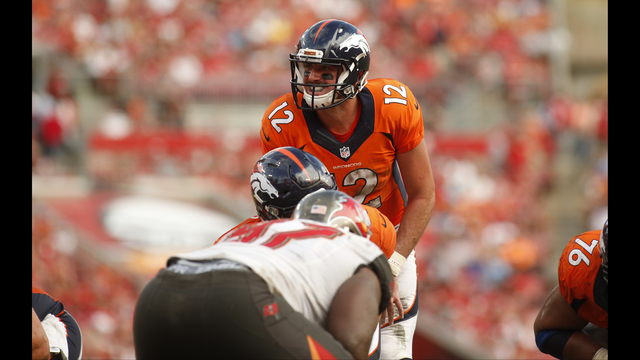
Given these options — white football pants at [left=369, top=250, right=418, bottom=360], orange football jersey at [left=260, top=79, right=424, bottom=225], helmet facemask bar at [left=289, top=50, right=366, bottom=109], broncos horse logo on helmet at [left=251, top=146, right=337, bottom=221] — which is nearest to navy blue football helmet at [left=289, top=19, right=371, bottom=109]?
helmet facemask bar at [left=289, top=50, right=366, bottom=109]

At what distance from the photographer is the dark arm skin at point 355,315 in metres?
2.37

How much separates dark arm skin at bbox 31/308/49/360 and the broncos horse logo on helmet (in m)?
1.11

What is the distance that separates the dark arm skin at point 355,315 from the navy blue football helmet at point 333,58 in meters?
1.77

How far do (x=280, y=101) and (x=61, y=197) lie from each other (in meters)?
9.08

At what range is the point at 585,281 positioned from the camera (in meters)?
3.35

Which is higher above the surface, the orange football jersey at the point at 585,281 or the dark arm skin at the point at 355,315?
the dark arm skin at the point at 355,315

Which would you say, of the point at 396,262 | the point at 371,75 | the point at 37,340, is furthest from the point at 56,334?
the point at 371,75

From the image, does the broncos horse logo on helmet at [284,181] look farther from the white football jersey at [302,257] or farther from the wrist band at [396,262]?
the wrist band at [396,262]

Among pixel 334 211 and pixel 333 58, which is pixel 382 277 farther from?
pixel 333 58

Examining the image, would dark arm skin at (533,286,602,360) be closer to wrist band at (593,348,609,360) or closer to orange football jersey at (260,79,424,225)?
wrist band at (593,348,609,360)

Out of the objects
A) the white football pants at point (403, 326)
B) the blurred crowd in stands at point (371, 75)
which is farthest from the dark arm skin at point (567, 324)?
the blurred crowd in stands at point (371, 75)

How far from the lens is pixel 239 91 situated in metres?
14.5

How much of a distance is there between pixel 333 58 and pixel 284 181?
121cm

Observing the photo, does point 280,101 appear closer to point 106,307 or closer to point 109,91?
point 106,307
